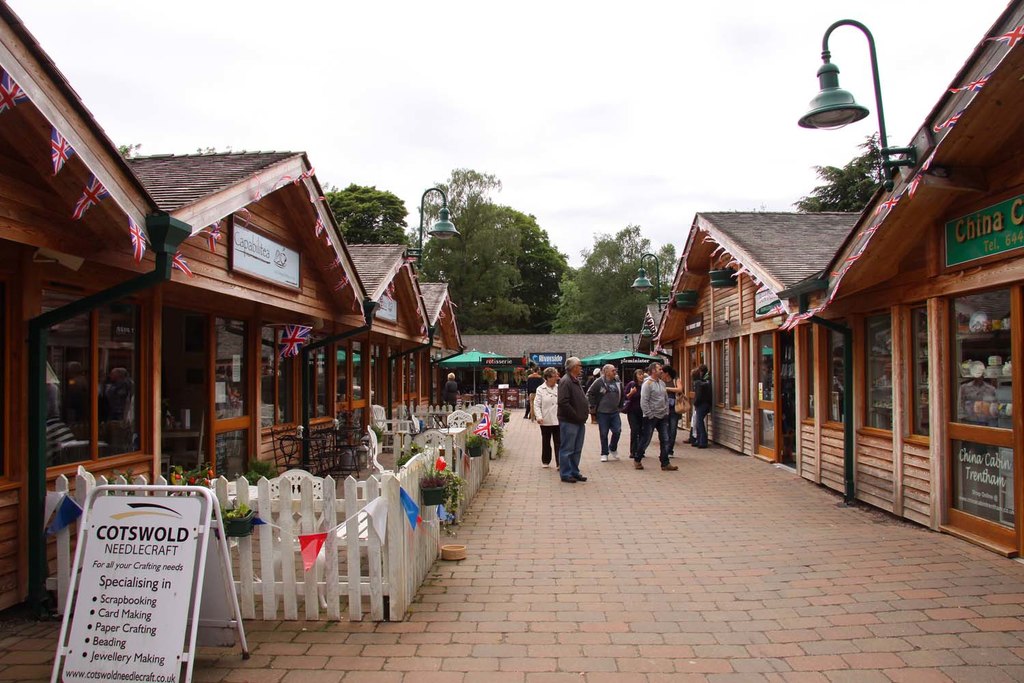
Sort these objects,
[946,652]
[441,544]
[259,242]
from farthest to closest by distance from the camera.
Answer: [259,242] → [441,544] → [946,652]

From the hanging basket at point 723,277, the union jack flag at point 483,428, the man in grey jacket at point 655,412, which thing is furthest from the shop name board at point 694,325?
the union jack flag at point 483,428

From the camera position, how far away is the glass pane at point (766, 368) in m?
12.4

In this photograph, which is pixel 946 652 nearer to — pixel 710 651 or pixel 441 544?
pixel 710 651

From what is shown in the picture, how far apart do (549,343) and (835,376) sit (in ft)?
122

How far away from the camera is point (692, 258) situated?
1569cm

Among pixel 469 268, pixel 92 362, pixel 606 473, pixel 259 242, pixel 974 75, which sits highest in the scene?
pixel 469 268

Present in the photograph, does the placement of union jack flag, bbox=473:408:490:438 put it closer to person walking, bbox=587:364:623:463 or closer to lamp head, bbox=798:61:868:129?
person walking, bbox=587:364:623:463

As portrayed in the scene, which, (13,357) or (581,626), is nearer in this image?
(581,626)

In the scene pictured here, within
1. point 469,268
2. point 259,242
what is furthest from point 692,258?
point 469,268

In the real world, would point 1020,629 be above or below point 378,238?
below

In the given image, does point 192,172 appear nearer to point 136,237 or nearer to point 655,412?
point 136,237

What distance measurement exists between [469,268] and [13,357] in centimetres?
4724

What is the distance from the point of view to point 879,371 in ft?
27.7

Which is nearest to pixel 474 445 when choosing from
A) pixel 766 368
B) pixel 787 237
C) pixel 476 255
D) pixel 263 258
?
pixel 263 258
